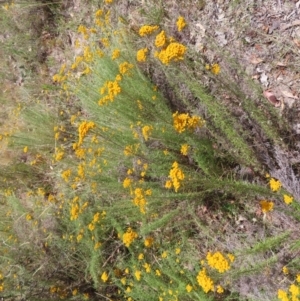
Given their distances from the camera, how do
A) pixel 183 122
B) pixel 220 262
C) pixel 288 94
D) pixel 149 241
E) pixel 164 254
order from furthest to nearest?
pixel 149 241 → pixel 164 254 → pixel 288 94 → pixel 183 122 → pixel 220 262

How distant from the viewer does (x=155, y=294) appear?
304cm

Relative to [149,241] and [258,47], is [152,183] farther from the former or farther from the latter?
[258,47]

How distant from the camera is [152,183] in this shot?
2986 millimetres

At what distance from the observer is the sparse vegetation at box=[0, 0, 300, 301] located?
8.63 feet

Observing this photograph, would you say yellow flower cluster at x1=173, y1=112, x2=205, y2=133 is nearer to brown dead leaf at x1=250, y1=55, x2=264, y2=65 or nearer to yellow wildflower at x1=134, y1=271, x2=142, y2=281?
brown dead leaf at x1=250, y1=55, x2=264, y2=65

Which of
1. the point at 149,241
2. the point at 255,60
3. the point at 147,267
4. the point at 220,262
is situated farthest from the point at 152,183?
the point at 255,60

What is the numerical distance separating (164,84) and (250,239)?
1363 mm

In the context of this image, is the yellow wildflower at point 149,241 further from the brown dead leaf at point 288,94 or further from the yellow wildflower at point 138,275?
the brown dead leaf at point 288,94

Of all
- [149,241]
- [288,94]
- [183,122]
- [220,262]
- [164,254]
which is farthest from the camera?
[149,241]

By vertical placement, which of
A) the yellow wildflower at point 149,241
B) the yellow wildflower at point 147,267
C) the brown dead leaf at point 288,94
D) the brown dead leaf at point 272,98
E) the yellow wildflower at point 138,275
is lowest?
the yellow wildflower at point 138,275

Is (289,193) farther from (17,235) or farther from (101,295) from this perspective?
(17,235)

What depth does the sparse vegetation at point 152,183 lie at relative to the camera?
8.63 ft

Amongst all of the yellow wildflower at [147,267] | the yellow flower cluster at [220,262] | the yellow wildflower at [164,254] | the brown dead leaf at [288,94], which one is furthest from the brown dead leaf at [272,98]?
the yellow wildflower at [147,267]

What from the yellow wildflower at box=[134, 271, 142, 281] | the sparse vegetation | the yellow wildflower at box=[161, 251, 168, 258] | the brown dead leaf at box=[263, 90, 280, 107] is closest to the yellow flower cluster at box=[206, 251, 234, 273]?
the sparse vegetation
